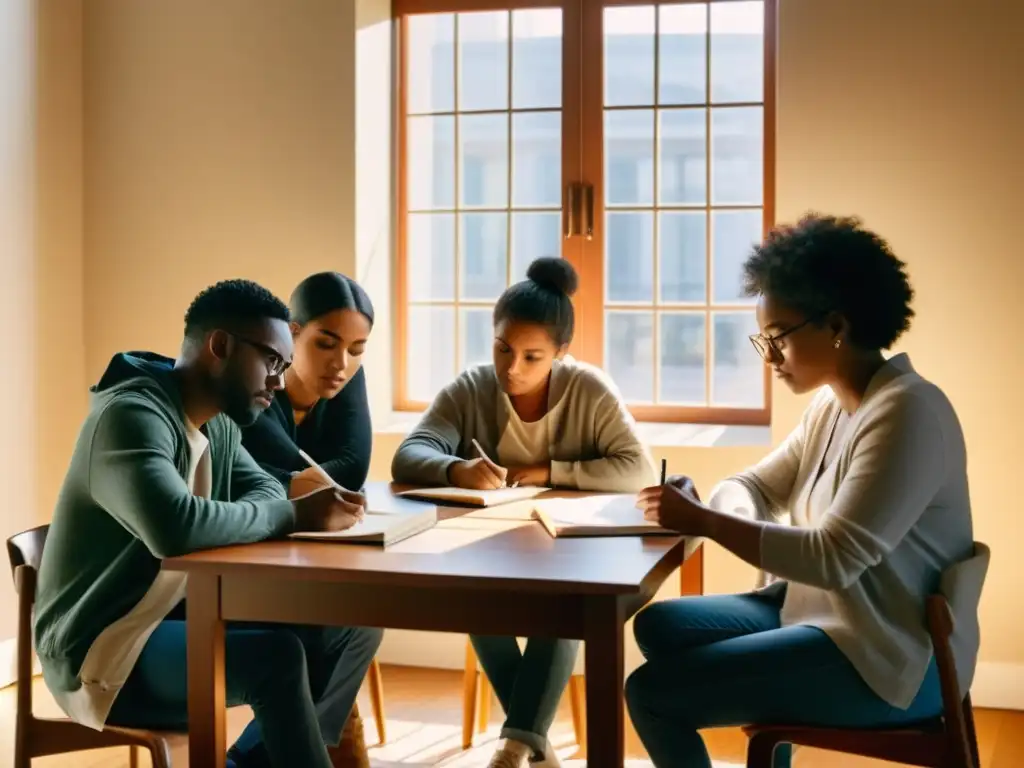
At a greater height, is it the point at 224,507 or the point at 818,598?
the point at 224,507

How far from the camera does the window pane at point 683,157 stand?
3885 millimetres

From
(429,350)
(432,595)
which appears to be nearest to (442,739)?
(429,350)

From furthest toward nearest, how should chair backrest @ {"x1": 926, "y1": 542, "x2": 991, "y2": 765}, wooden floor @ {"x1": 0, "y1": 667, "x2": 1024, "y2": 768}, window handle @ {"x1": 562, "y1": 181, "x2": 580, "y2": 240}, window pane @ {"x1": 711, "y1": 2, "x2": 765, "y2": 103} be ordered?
window handle @ {"x1": 562, "y1": 181, "x2": 580, "y2": 240} → window pane @ {"x1": 711, "y1": 2, "x2": 765, "y2": 103} → wooden floor @ {"x1": 0, "y1": 667, "x2": 1024, "y2": 768} → chair backrest @ {"x1": 926, "y1": 542, "x2": 991, "y2": 765}

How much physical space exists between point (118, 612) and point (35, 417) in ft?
→ 6.56

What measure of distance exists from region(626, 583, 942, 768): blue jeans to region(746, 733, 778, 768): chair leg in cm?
3

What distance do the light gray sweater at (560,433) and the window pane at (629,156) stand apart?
0.96 meters

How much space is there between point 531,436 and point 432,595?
1.18 metres

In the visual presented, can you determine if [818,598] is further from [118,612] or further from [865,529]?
[118,612]

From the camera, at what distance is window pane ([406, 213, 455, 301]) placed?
411 centimetres

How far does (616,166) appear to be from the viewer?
12.9 ft

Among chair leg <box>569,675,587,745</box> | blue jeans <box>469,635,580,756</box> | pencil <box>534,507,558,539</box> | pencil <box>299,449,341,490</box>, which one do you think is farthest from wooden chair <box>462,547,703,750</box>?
pencil <box>534,507,558,539</box>

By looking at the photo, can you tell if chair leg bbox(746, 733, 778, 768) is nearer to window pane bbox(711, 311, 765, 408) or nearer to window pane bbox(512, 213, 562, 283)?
window pane bbox(711, 311, 765, 408)

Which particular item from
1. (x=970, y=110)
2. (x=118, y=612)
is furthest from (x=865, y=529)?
(x=970, y=110)

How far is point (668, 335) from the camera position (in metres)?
3.95
